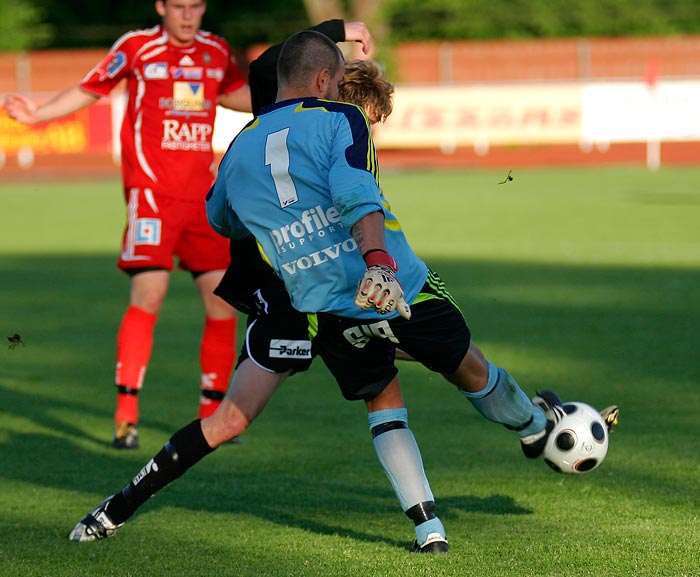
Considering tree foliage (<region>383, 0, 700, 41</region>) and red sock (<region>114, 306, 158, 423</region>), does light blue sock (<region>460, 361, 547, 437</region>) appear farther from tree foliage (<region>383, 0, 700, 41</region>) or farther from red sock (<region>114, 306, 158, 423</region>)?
tree foliage (<region>383, 0, 700, 41</region>)

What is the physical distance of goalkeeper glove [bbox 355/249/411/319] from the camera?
12.8 ft

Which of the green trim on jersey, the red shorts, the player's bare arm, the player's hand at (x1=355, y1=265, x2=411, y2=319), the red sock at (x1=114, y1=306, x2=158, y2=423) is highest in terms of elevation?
the player's bare arm

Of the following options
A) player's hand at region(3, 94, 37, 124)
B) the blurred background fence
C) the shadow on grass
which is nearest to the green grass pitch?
the shadow on grass

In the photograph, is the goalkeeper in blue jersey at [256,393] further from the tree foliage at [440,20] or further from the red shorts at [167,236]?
the tree foliage at [440,20]

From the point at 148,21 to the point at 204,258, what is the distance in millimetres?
44988

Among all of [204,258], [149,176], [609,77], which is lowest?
[609,77]

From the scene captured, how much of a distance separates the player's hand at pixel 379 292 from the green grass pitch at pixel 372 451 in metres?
0.97

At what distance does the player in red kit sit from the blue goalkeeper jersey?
2.36 metres

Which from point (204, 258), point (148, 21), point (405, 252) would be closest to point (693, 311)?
point (204, 258)

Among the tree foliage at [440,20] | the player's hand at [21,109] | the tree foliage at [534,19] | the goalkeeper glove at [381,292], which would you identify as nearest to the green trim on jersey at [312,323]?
the goalkeeper glove at [381,292]

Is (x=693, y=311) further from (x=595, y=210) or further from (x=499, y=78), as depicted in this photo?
(x=499, y=78)

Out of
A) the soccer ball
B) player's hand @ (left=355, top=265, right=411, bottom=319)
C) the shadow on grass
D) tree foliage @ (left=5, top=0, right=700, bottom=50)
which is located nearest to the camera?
player's hand @ (left=355, top=265, right=411, bottom=319)

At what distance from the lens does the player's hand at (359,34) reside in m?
5.54

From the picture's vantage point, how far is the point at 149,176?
6848mm
